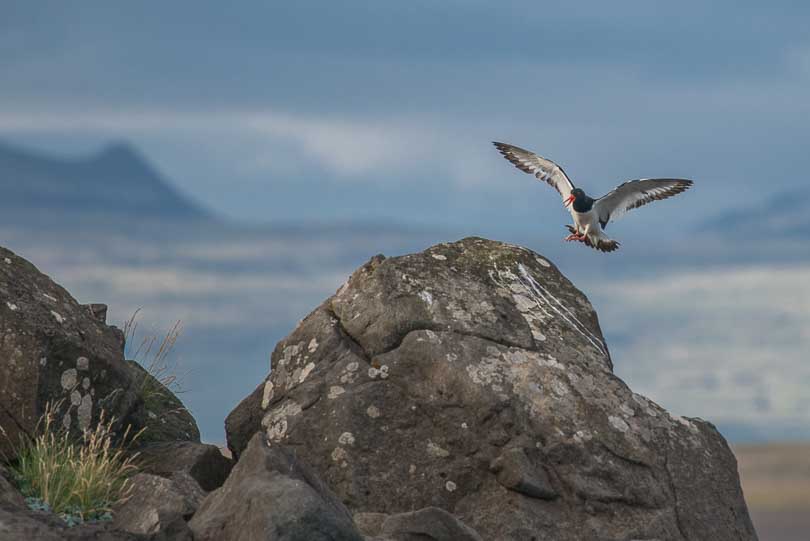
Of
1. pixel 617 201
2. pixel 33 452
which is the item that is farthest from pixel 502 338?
pixel 617 201

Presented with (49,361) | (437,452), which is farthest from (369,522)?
(49,361)

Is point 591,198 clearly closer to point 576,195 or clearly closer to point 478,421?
point 576,195

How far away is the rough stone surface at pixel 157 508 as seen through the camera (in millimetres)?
10398

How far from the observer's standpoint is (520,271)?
52.4ft

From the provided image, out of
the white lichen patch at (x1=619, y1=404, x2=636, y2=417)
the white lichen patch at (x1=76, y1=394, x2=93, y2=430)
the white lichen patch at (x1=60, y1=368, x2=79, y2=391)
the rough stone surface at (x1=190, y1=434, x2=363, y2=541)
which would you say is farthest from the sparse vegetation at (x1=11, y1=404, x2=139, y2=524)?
the white lichen patch at (x1=619, y1=404, x2=636, y2=417)

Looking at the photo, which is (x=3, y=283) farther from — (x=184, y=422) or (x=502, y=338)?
(x=502, y=338)

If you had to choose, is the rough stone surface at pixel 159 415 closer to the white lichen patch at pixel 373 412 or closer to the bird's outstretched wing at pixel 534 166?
the white lichen patch at pixel 373 412

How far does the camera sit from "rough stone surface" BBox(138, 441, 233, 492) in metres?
14.0

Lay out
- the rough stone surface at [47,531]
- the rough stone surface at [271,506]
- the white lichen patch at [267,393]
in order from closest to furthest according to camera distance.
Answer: the rough stone surface at [271,506] < the rough stone surface at [47,531] < the white lichen patch at [267,393]

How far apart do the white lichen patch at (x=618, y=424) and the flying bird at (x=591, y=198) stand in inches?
396

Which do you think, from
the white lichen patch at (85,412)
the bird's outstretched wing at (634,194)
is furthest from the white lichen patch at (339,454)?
the bird's outstretched wing at (634,194)

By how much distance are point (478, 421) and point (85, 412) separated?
15.4 feet

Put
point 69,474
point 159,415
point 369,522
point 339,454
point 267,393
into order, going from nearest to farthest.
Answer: point 369,522 < point 69,474 < point 339,454 < point 267,393 < point 159,415

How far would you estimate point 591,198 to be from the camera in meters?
24.6
